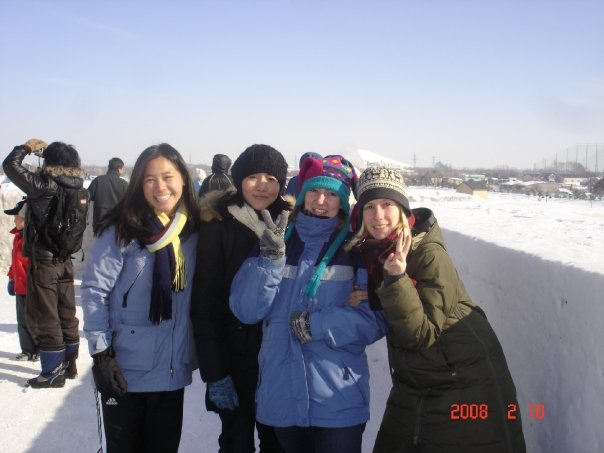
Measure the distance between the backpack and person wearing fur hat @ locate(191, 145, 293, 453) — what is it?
239 cm

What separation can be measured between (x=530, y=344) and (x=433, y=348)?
23.6 inches

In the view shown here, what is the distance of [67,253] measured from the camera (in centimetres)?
427

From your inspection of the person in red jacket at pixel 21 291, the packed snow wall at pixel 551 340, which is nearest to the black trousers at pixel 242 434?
the packed snow wall at pixel 551 340

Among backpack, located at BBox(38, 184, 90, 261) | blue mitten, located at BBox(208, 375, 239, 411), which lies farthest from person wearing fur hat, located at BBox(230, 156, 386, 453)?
backpack, located at BBox(38, 184, 90, 261)

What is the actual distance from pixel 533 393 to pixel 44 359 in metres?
3.79

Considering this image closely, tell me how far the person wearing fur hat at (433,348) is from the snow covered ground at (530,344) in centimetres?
24

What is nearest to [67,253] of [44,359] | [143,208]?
[44,359]

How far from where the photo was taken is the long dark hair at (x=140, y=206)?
2.24 m

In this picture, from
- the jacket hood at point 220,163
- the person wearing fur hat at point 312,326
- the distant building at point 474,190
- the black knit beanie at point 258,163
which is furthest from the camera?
the distant building at point 474,190

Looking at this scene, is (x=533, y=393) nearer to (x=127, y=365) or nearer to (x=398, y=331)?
(x=398, y=331)

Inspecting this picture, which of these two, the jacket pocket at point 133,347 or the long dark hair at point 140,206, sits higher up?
the long dark hair at point 140,206

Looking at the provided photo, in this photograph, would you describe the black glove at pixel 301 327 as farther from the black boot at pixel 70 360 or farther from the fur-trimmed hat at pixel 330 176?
the black boot at pixel 70 360

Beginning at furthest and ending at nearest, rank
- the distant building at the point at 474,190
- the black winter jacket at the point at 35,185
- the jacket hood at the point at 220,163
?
the distant building at the point at 474,190 < the jacket hood at the point at 220,163 < the black winter jacket at the point at 35,185

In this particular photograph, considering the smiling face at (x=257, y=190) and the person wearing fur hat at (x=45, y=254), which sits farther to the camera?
the person wearing fur hat at (x=45, y=254)
